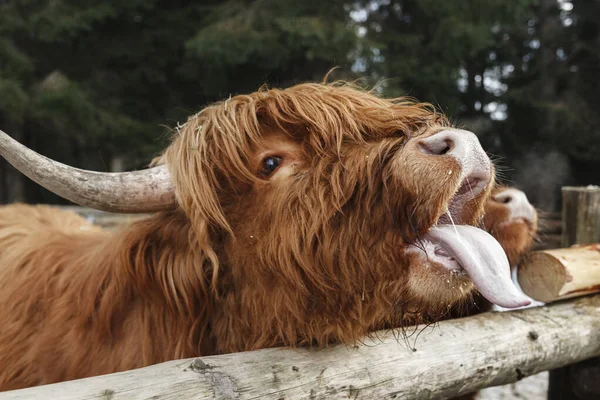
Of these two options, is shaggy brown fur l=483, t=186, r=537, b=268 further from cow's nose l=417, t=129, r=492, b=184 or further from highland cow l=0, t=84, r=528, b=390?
cow's nose l=417, t=129, r=492, b=184

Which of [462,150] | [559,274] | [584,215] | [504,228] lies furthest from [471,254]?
[584,215]

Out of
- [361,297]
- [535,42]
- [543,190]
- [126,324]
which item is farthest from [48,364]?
[535,42]

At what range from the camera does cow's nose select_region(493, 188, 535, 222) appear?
90.9 inches

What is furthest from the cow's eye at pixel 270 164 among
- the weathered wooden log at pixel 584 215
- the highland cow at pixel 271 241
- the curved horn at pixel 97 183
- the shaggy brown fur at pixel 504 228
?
the weathered wooden log at pixel 584 215

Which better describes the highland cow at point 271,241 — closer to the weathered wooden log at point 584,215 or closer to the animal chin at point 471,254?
the animal chin at point 471,254

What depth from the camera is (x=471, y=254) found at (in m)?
1.43

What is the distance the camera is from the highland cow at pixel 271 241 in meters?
1.45

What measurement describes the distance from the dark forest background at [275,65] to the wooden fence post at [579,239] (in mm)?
4306

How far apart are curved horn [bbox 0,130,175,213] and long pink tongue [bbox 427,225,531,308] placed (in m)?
0.90

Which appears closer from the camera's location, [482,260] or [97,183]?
[482,260]

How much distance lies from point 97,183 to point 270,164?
531mm

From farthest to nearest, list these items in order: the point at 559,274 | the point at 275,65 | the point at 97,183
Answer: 1. the point at 275,65
2. the point at 559,274
3. the point at 97,183

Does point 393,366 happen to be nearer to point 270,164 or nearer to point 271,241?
point 271,241

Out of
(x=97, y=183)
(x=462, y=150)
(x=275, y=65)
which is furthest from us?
(x=275, y=65)
